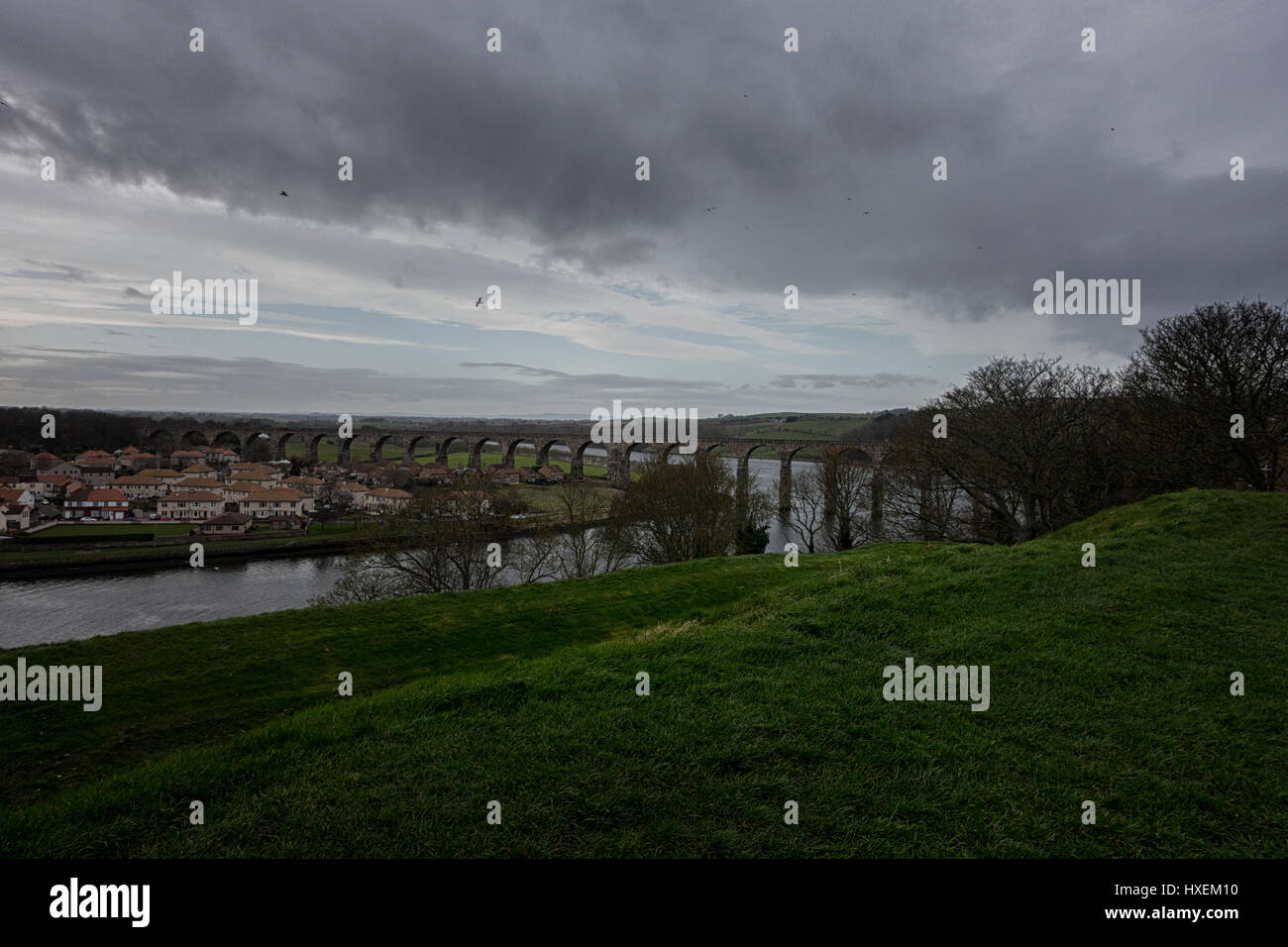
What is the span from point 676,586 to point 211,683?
281 inches

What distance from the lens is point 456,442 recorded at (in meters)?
96.0

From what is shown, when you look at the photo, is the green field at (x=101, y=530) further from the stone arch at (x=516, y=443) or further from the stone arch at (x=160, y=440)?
the stone arch at (x=160, y=440)

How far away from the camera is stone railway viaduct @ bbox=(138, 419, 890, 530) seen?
222 ft

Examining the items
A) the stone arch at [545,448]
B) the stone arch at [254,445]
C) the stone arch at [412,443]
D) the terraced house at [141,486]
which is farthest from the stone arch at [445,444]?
the terraced house at [141,486]

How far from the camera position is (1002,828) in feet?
10.7

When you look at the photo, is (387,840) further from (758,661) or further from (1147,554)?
(1147,554)

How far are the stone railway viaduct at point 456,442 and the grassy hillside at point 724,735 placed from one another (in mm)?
47709

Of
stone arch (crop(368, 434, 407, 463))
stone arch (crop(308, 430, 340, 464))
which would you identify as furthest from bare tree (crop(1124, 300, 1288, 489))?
stone arch (crop(308, 430, 340, 464))

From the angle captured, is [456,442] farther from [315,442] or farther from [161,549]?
[161,549]

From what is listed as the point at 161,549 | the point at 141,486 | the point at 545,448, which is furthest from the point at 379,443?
the point at 161,549

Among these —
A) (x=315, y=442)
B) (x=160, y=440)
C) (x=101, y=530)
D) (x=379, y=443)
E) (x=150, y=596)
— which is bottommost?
(x=150, y=596)

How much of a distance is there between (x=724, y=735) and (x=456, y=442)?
9736cm

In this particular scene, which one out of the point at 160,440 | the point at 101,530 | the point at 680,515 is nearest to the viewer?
the point at 680,515
